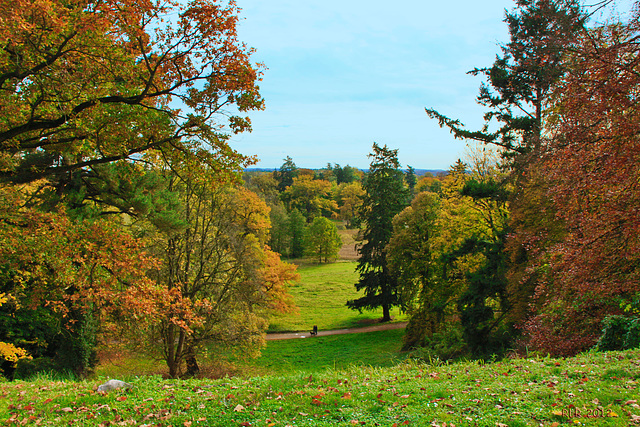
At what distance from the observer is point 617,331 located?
8680 millimetres

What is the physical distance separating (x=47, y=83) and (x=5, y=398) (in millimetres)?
5321

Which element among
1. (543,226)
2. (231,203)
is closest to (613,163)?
(543,226)

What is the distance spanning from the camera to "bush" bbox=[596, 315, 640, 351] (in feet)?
27.1

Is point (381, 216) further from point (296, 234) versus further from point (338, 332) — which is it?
point (296, 234)

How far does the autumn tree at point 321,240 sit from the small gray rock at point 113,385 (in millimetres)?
51652

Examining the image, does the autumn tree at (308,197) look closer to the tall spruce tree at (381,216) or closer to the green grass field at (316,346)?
the green grass field at (316,346)

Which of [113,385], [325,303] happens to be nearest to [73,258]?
[113,385]

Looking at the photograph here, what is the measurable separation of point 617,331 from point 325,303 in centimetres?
3294

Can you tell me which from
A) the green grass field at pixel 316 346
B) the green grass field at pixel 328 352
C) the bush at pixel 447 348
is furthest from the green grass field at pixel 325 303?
the bush at pixel 447 348

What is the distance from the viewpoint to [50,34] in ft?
20.1

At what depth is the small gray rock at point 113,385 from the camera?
6.61m

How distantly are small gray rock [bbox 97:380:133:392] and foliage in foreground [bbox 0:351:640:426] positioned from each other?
15cm

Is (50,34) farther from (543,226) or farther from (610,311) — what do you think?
(543,226)

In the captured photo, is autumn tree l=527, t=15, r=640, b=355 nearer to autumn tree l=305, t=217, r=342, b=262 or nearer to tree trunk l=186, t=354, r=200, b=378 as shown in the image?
tree trunk l=186, t=354, r=200, b=378
